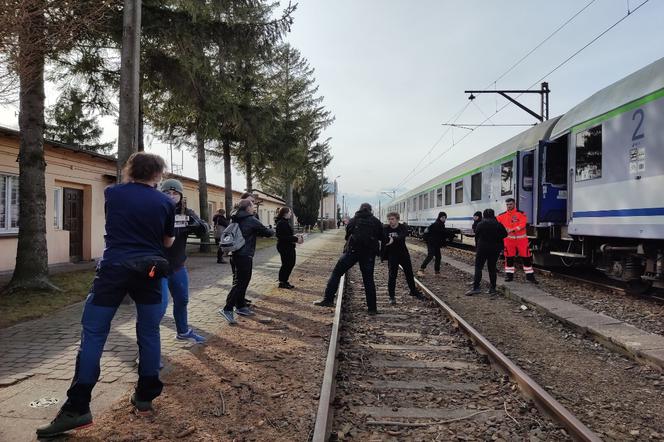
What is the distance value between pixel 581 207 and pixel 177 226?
7.68 m

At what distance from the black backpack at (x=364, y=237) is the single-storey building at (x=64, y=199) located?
8.76m

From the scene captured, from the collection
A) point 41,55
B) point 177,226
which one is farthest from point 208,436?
point 41,55

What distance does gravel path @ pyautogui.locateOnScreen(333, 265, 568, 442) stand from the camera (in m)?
3.53

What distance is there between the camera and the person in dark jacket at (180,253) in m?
4.87

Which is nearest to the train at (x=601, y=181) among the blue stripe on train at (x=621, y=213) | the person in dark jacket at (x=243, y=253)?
the blue stripe on train at (x=621, y=213)

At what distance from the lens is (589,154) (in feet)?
29.5

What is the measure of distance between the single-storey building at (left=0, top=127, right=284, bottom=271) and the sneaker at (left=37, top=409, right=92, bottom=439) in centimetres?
1024

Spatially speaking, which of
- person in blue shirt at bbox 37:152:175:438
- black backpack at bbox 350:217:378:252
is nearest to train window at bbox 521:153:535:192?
black backpack at bbox 350:217:378:252

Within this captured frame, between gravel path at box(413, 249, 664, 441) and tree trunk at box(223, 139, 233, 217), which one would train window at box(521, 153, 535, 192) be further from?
tree trunk at box(223, 139, 233, 217)

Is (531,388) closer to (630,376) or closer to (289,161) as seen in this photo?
(630,376)

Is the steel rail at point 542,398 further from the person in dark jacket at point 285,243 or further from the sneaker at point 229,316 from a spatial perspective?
the person in dark jacket at point 285,243

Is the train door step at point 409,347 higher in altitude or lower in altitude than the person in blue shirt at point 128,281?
lower

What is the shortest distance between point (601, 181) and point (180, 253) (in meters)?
7.24

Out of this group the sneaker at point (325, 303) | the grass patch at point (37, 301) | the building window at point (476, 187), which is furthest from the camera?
the building window at point (476, 187)
